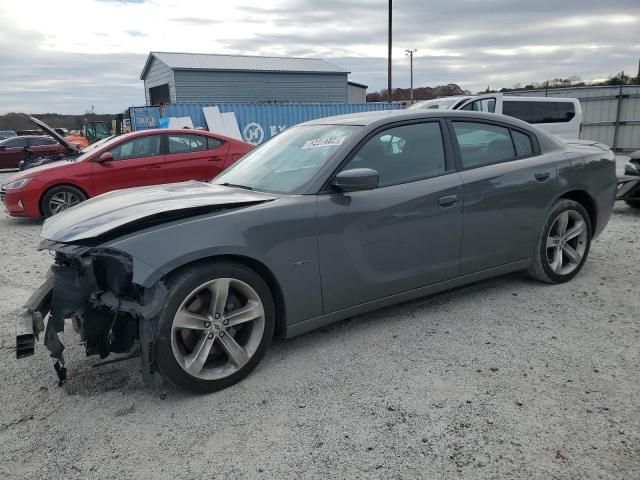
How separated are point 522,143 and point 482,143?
481 millimetres

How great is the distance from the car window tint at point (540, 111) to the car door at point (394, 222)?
969 centimetres

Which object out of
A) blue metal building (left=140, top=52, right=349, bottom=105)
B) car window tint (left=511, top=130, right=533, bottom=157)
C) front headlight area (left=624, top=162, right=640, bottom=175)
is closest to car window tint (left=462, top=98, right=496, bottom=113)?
front headlight area (left=624, top=162, right=640, bottom=175)

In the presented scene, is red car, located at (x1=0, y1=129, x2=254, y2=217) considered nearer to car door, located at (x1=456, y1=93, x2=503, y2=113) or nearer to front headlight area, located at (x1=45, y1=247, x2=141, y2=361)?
front headlight area, located at (x1=45, y1=247, x2=141, y2=361)

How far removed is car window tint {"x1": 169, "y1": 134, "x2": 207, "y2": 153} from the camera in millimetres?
8922

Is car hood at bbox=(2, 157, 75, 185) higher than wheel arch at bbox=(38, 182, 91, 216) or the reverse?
higher

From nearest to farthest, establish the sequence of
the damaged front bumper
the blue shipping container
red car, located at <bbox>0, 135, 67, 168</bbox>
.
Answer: the damaged front bumper → the blue shipping container → red car, located at <bbox>0, 135, 67, 168</bbox>

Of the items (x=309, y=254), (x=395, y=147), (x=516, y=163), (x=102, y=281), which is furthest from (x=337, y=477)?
(x=516, y=163)

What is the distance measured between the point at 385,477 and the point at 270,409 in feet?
2.67

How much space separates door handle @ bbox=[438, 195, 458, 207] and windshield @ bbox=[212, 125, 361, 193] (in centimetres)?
80

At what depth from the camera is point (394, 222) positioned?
3.63 metres

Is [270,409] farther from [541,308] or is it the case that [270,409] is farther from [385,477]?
[541,308]

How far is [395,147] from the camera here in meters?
3.84

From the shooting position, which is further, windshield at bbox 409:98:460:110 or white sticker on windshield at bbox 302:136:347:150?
windshield at bbox 409:98:460:110

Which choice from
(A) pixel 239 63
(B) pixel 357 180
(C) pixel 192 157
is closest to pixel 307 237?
(B) pixel 357 180
